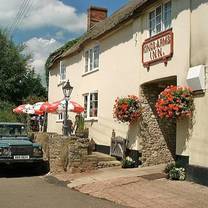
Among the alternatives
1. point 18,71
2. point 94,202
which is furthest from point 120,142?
point 18,71

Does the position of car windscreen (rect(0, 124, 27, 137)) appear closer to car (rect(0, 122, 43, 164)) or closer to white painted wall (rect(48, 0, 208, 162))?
car (rect(0, 122, 43, 164))

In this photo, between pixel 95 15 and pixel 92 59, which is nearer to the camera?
pixel 92 59

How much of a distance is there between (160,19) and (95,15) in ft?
46.4

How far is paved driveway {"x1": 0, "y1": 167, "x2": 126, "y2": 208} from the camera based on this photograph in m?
10.8

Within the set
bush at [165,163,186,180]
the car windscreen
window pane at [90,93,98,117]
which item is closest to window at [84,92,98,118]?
window pane at [90,93,98,117]

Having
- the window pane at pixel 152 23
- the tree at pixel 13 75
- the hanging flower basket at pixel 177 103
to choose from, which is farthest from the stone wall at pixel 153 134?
the tree at pixel 13 75

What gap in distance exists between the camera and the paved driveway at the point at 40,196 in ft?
35.3

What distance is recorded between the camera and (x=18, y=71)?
41.2 metres

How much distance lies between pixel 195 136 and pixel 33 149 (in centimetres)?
629

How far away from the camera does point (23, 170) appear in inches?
725

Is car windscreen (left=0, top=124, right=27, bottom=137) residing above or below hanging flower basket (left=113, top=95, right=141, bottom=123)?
below

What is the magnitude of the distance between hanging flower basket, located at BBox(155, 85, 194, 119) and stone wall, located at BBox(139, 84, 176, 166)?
3.21 metres

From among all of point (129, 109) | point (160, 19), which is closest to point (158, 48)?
point (160, 19)

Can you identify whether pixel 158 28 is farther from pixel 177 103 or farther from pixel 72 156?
pixel 72 156
